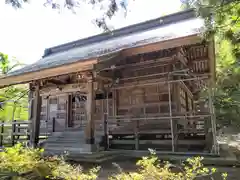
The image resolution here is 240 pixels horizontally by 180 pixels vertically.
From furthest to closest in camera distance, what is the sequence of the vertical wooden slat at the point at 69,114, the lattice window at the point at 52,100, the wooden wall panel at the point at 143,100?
the lattice window at the point at 52,100 → the vertical wooden slat at the point at 69,114 → the wooden wall panel at the point at 143,100

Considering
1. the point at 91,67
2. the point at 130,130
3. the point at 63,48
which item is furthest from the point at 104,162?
the point at 63,48

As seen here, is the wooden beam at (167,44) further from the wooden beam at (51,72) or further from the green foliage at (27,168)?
the green foliage at (27,168)

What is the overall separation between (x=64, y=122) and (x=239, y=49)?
8.50 meters

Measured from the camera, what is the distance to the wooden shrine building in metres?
6.09

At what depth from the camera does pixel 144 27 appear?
12125 mm

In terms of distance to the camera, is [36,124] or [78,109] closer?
[36,124]

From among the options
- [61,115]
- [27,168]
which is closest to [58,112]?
[61,115]

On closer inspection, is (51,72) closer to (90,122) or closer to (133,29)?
(90,122)

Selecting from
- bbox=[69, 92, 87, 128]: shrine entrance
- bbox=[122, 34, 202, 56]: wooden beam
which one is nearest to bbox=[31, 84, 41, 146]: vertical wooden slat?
bbox=[69, 92, 87, 128]: shrine entrance

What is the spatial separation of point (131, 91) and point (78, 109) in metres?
3.21

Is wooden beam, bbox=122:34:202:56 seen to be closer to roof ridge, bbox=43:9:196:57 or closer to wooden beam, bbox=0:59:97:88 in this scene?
wooden beam, bbox=0:59:97:88

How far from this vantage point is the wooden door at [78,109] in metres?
10.4

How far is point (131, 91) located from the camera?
29.0 ft

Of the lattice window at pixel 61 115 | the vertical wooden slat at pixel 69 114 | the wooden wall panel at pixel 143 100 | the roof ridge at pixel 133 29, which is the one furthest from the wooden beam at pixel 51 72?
the roof ridge at pixel 133 29
